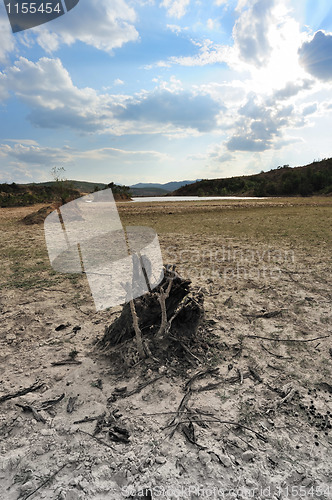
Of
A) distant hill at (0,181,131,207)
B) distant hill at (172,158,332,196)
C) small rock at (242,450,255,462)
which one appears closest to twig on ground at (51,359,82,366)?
small rock at (242,450,255,462)

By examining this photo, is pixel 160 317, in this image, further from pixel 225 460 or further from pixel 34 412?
pixel 225 460

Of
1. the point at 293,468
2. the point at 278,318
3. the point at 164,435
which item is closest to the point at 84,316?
the point at 164,435

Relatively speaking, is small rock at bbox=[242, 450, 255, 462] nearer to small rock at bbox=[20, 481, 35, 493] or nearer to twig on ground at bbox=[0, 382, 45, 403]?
small rock at bbox=[20, 481, 35, 493]

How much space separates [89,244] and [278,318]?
24.4 ft

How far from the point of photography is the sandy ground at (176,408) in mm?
1999

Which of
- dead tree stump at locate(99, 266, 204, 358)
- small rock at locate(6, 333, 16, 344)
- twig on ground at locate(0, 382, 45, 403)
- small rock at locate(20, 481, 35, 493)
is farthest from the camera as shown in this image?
small rock at locate(6, 333, 16, 344)

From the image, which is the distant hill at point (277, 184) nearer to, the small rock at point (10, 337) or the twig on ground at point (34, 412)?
the small rock at point (10, 337)

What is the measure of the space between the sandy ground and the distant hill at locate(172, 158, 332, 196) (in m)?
42.7

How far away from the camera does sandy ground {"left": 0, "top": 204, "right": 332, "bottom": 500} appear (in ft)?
6.56

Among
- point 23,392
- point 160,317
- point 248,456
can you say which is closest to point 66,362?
point 23,392

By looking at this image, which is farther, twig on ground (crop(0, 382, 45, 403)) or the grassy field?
the grassy field

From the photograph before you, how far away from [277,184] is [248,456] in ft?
163

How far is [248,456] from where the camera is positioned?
2.18 meters

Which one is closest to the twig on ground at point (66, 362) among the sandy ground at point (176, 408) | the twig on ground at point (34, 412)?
the sandy ground at point (176, 408)
